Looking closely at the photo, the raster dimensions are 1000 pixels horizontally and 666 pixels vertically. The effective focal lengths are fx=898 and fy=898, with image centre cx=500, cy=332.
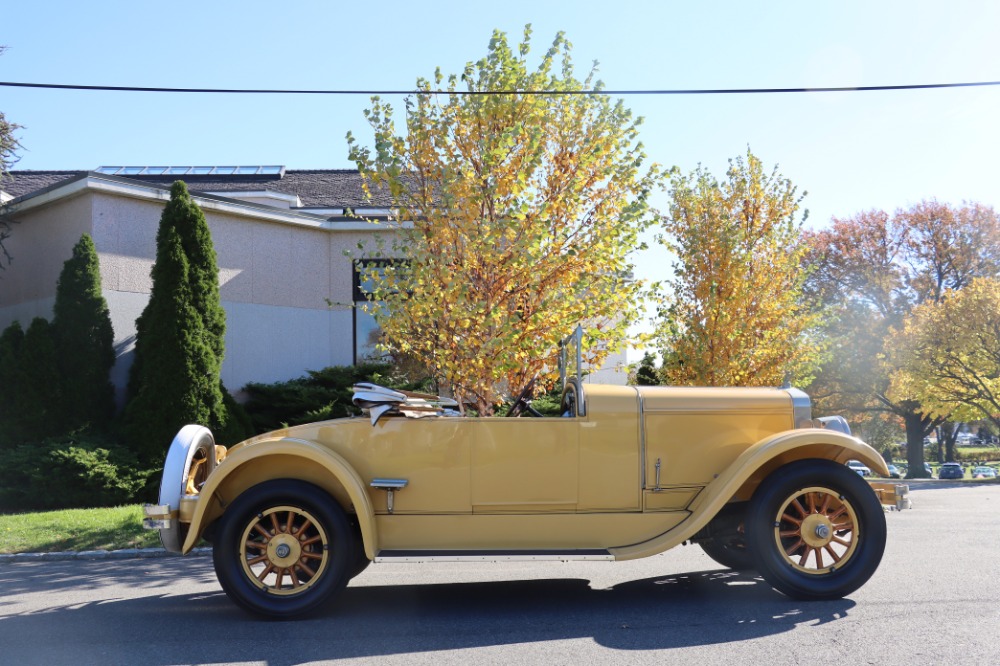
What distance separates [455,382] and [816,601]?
210 inches

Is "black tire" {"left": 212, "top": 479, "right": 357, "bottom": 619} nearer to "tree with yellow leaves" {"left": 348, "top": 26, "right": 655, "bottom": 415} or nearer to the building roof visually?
"tree with yellow leaves" {"left": 348, "top": 26, "right": 655, "bottom": 415}

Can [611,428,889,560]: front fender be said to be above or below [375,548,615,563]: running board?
above

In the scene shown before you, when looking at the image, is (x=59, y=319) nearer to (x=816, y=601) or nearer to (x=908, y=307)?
(x=816, y=601)

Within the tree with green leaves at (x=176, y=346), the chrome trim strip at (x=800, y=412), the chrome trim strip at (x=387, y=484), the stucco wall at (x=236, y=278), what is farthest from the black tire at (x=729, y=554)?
the stucco wall at (x=236, y=278)

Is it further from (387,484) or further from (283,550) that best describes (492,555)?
(283,550)

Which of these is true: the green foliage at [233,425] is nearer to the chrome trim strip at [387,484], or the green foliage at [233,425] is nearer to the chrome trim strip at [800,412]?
the chrome trim strip at [387,484]

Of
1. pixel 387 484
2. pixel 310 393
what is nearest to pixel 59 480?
pixel 310 393

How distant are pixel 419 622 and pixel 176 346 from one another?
899cm

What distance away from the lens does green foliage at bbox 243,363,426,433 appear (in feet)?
49.8

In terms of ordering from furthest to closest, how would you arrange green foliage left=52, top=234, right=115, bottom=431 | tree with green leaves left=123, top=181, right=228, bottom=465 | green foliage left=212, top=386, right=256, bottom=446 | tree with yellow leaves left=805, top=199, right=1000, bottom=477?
tree with yellow leaves left=805, top=199, right=1000, bottom=477 < green foliage left=212, top=386, right=256, bottom=446 < green foliage left=52, top=234, right=115, bottom=431 < tree with green leaves left=123, top=181, right=228, bottom=465

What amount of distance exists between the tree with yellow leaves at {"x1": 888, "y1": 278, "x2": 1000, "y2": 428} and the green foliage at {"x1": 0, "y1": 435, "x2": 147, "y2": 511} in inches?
1096

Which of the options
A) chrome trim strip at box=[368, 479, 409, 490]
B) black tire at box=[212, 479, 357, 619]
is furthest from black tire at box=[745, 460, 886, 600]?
black tire at box=[212, 479, 357, 619]

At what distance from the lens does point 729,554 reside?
7.50m

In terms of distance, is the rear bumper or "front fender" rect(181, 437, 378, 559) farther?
the rear bumper
